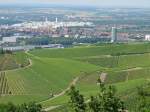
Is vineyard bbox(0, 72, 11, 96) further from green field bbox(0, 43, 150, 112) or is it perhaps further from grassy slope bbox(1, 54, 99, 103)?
grassy slope bbox(1, 54, 99, 103)

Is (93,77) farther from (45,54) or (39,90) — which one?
(45,54)

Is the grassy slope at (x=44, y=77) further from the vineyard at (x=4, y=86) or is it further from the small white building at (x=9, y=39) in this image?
the small white building at (x=9, y=39)

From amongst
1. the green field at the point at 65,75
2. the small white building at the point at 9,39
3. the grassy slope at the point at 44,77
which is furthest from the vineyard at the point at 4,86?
the small white building at the point at 9,39

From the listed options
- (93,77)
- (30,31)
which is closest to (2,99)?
(93,77)

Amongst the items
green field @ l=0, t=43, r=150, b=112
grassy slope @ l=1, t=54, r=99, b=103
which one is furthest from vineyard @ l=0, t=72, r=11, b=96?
grassy slope @ l=1, t=54, r=99, b=103

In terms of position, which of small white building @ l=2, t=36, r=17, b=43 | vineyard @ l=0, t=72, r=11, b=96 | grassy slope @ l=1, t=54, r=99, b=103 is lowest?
small white building @ l=2, t=36, r=17, b=43

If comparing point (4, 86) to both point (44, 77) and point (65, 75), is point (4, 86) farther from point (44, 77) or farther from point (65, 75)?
point (65, 75)

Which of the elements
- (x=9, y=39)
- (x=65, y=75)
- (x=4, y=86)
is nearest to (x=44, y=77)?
(x=65, y=75)

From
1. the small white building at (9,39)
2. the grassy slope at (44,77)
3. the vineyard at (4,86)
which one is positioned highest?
the vineyard at (4,86)

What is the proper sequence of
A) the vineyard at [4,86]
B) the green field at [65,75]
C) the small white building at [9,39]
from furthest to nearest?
the small white building at [9,39] → the vineyard at [4,86] → the green field at [65,75]
